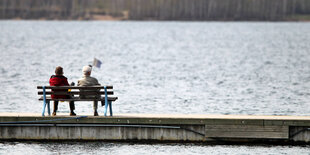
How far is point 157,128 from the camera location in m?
17.0

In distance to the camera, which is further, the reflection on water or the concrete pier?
the concrete pier

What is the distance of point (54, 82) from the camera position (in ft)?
56.1

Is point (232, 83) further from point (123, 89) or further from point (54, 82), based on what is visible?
point (54, 82)

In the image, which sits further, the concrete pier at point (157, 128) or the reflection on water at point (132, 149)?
the concrete pier at point (157, 128)

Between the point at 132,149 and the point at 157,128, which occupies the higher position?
the point at 157,128

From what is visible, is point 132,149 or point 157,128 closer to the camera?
point 132,149

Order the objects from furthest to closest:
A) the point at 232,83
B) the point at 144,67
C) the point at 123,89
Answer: the point at 144,67 → the point at 232,83 → the point at 123,89

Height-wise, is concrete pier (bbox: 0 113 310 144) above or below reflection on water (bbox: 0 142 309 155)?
above

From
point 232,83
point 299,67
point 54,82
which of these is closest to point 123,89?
point 232,83

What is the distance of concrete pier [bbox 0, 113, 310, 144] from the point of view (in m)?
16.7

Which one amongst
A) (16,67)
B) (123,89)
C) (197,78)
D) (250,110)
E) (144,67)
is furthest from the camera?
(144,67)

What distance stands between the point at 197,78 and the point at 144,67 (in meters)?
14.1

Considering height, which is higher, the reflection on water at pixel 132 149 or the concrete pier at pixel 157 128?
the concrete pier at pixel 157 128

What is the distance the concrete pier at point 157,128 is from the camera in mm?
16734
